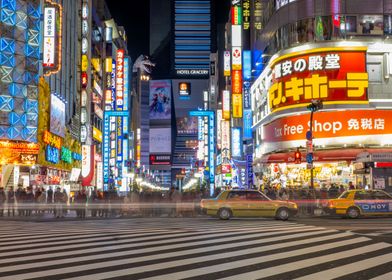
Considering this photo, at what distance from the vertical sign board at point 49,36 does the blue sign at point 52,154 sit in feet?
28.3

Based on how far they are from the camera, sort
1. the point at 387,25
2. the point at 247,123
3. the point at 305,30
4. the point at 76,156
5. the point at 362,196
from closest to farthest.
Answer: the point at 362,196 → the point at 387,25 → the point at 305,30 → the point at 247,123 → the point at 76,156

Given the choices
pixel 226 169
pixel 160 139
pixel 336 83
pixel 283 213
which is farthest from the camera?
pixel 160 139

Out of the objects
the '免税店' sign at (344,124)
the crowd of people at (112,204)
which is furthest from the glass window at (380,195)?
the '免税店' sign at (344,124)

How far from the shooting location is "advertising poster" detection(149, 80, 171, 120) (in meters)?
176

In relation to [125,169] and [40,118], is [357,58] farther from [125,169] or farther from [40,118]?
[125,169]

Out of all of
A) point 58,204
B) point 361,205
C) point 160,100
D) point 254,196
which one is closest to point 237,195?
point 254,196

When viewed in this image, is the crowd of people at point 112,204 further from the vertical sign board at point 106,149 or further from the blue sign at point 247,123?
the vertical sign board at point 106,149

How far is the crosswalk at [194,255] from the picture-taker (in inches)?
373

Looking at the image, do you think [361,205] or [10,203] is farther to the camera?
[10,203]

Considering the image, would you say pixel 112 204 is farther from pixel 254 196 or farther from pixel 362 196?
pixel 362 196

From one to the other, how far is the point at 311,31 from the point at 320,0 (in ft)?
7.23

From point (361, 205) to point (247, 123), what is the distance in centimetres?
3218

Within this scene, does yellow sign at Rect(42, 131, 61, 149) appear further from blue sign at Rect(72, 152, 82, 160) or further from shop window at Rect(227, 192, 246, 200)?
shop window at Rect(227, 192, 246, 200)

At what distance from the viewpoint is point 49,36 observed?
44.7 metres
